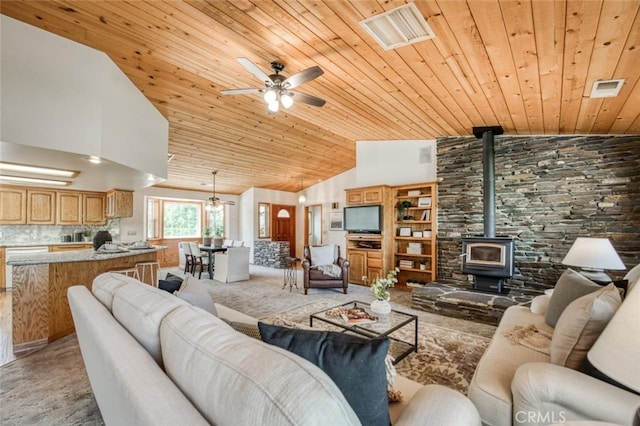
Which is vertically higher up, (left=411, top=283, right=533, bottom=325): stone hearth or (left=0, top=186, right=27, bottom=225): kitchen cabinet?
(left=0, top=186, right=27, bottom=225): kitchen cabinet

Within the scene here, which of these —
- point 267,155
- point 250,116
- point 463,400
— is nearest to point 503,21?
point 463,400

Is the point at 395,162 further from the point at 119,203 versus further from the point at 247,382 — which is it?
the point at 247,382

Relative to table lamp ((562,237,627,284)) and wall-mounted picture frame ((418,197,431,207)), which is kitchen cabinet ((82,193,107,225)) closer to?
wall-mounted picture frame ((418,197,431,207))

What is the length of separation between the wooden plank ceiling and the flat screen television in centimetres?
175

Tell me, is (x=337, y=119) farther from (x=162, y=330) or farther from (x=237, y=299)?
(x=162, y=330)

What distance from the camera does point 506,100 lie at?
333 centimetres

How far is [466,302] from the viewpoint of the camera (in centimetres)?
380

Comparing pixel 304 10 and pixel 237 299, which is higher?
pixel 304 10

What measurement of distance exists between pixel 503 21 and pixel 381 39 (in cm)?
86

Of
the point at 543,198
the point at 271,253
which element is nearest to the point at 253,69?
the point at 543,198

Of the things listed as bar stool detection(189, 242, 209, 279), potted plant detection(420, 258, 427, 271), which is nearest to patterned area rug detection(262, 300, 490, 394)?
potted plant detection(420, 258, 427, 271)

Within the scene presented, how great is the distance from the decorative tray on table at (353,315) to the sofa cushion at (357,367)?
1.78 m

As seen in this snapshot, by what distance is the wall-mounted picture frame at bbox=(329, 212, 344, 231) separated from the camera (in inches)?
334

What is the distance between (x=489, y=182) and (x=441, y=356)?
9.86 ft
